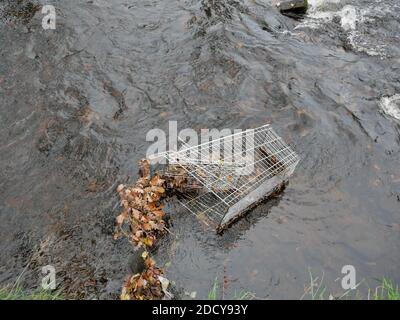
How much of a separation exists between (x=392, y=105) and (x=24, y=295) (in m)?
6.99

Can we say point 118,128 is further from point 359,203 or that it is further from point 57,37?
point 359,203

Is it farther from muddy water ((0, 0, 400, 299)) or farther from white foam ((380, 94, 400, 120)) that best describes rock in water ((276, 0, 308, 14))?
white foam ((380, 94, 400, 120))

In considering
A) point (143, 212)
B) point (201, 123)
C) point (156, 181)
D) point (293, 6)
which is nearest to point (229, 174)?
point (156, 181)

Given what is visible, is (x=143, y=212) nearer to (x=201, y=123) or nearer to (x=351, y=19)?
(x=201, y=123)

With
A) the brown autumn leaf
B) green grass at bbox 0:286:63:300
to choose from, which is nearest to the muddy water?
green grass at bbox 0:286:63:300

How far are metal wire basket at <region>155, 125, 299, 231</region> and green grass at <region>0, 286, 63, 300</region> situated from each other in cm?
219

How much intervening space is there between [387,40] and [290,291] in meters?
6.59

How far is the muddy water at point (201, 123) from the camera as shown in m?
5.98

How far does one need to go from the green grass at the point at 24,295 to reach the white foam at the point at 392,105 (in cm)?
644

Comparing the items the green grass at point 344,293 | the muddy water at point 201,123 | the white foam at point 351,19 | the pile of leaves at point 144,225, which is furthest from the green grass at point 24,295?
the white foam at point 351,19

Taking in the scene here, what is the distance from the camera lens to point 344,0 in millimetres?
11062

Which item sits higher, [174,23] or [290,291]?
Result: [174,23]

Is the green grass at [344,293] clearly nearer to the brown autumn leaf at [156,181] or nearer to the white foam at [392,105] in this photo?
the brown autumn leaf at [156,181]
